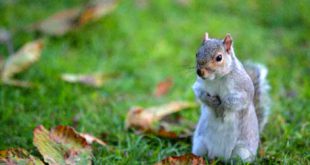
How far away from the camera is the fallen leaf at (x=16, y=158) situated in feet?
7.82

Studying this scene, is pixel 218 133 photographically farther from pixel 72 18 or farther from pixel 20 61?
pixel 72 18

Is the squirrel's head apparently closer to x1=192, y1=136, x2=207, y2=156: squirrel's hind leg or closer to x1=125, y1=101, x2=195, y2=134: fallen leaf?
x1=192, y1=136, x2=207, y2=156: squirrel's hind leg

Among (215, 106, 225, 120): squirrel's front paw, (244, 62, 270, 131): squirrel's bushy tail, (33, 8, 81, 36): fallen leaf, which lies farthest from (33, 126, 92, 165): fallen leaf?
(33, 8, 81, 36): fallen leaf

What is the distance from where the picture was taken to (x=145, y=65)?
4.21 m

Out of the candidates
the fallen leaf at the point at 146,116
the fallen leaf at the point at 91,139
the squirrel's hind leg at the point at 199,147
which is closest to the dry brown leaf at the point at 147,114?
the fallen leaf at the point at 146,116

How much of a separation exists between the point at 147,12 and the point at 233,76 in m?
2.58

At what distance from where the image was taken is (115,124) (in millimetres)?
3215

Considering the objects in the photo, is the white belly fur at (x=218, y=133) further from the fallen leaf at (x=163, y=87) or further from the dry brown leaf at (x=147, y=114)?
the fallen leaf at (x=163, y=87)

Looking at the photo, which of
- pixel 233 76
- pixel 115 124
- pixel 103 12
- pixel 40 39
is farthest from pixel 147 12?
pixel 233 76

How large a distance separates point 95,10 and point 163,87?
93cm

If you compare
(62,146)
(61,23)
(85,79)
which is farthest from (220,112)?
(61,23)

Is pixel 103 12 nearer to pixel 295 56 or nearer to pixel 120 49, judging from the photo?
pixel 120 49

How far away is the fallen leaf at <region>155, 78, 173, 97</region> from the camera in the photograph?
3.82 m

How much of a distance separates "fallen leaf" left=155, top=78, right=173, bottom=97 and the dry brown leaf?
0.37 m
